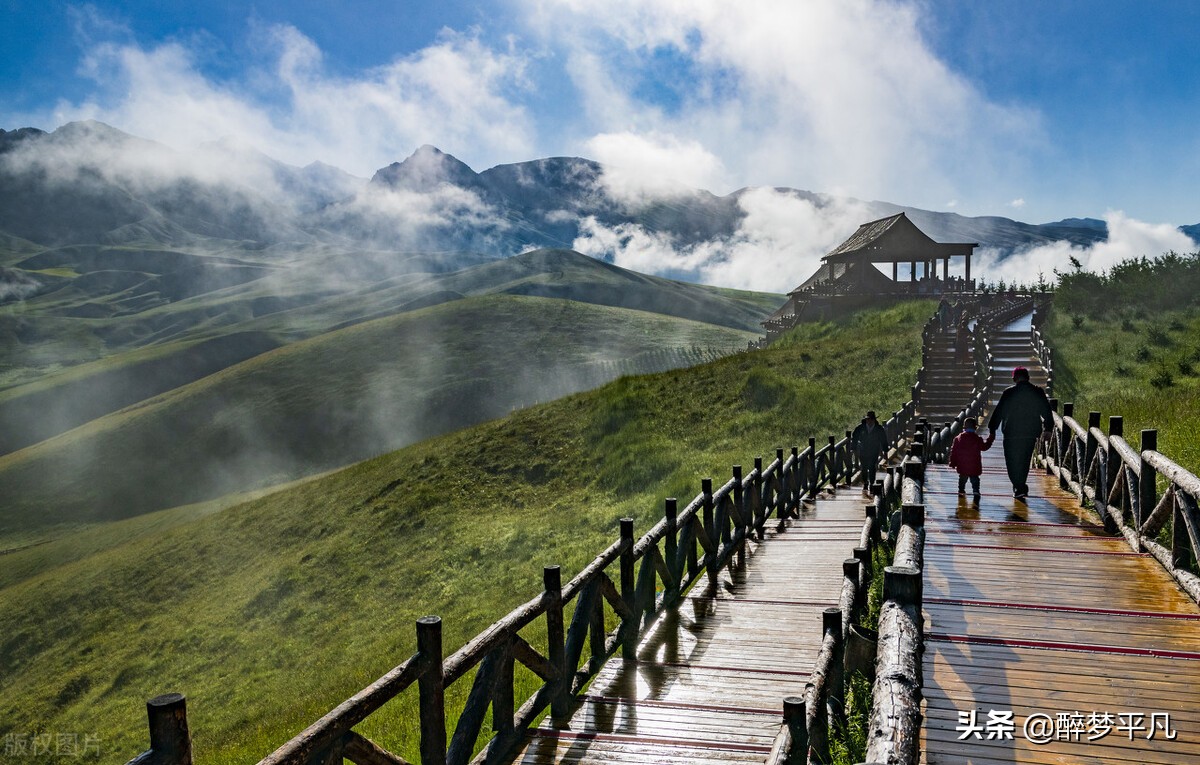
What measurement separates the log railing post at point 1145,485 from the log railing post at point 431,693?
27.7ft

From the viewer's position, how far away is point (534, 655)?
24.2 feet

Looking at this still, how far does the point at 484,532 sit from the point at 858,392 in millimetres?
16818

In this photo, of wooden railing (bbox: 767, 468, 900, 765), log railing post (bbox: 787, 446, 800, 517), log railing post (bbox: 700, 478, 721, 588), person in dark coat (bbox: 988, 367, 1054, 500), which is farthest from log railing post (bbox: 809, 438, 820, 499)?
wooden railing (bbox: 767, 468, 900, 765)

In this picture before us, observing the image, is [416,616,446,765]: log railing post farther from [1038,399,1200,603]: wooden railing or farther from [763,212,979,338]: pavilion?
[763,212,979,338]: pavilion

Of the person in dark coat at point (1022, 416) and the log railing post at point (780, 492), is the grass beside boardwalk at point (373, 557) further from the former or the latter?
the person in dark coat at point (1022, 416)

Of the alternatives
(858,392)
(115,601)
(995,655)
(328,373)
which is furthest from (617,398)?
(328,373)

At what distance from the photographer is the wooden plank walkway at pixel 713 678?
22.8 feet

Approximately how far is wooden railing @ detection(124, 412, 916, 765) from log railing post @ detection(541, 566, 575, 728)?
1 cm

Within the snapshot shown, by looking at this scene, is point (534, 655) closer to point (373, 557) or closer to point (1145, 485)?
point (1145, 485)

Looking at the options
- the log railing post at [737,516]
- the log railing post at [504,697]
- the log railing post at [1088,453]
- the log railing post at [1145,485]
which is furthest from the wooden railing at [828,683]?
the log railing post at [1088,453]

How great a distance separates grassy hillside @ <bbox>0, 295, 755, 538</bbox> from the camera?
60.0 meters

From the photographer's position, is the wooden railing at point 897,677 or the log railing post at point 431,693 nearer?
the wooden railing at point 897,677

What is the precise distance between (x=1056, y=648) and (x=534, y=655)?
4643mm

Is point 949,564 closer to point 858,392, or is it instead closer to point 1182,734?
point 1182,734
